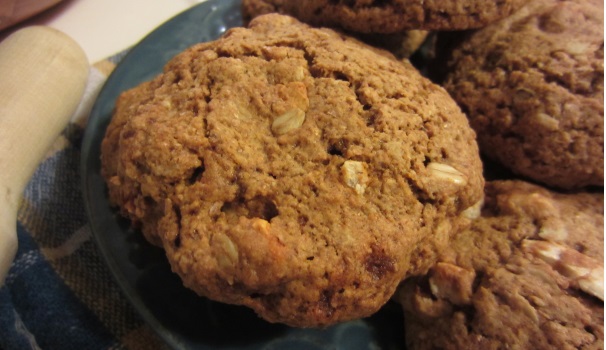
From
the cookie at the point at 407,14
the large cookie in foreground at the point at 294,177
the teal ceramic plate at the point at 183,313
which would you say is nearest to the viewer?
the large cookie in foreground at the point at 294,177

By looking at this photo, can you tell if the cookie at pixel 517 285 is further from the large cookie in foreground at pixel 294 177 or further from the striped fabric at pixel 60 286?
the striped fabric at pixel 60 286

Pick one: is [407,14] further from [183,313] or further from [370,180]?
[183,313]

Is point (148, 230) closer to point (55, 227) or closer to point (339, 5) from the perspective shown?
point (55, 227)

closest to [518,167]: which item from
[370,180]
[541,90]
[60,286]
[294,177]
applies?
[541,90]

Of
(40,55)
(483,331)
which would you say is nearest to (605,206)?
(483,331)

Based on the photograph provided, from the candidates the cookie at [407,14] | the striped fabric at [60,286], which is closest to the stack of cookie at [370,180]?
the cookie at [407,14]

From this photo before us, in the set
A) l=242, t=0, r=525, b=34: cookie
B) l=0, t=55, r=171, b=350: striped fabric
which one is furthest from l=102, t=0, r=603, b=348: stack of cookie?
l=0, t=55, r=171, b=350: striped fabric

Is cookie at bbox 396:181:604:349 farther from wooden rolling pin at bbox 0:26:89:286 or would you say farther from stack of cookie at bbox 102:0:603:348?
wooden rolling pin at bbox 0:26:89:286
